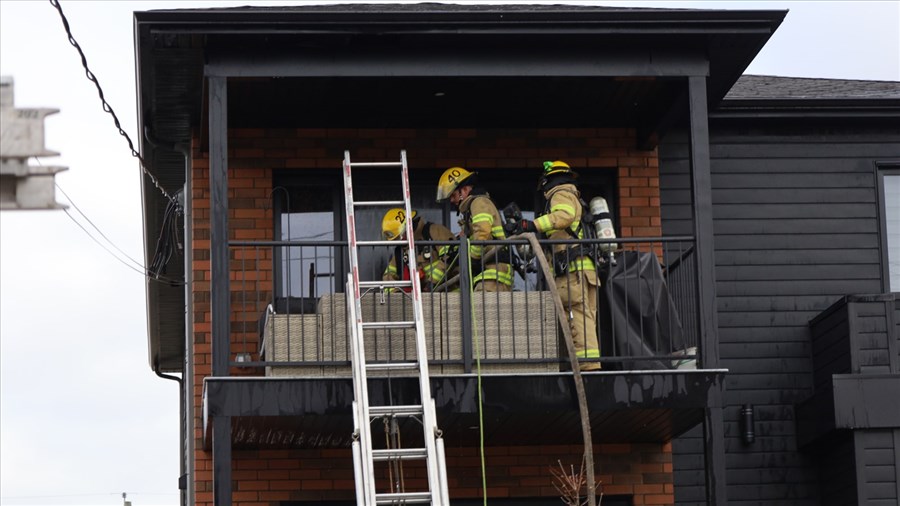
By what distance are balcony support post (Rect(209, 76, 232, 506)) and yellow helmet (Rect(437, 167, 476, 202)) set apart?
1778 mm

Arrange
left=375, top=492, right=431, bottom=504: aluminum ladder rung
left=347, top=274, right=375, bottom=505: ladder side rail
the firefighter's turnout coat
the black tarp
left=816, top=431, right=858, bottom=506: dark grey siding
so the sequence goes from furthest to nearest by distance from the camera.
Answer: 1. left=816, top=431, right=858, bottom=506: dark grey siding
2. the black tarp
3. the firefighter's turnout coat
4. left=375, top=492, right=431, bottom=504: aluminum ladder rung
5. left=347, top=274, right=375, bottom=505: ladder side rail

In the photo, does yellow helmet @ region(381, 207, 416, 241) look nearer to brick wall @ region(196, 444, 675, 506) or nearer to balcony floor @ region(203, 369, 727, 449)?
balcony floor @ region(203, 369, 727, 449)

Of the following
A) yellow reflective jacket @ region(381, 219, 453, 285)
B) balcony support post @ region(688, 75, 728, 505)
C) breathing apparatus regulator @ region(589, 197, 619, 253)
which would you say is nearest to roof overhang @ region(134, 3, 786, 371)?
balcony support post @ region(688, 75, 728, 505)

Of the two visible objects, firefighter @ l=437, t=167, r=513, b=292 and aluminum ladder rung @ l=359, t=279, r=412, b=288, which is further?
firefighter @ l=437, t=167, r=513, b=292

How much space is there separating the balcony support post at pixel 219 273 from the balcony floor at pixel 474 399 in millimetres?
173

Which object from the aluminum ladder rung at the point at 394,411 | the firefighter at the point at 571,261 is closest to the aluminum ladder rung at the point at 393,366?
the aluminum ladder rung at the point at 394,411

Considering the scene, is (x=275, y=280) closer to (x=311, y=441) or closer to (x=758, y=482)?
(x=311, y=441)

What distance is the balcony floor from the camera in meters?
13.4

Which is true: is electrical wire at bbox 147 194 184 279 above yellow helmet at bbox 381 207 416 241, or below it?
above

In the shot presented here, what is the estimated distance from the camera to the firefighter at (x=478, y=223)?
14.2 m

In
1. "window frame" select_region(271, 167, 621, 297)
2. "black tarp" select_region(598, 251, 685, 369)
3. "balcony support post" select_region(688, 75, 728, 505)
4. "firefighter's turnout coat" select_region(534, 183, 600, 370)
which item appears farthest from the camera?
"window frame" select_region(271, 167, 621, 297)

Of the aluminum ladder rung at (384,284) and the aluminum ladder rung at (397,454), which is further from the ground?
the aluminum ladder rung at (384,284)

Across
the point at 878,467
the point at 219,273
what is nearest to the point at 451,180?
the point at 219,273

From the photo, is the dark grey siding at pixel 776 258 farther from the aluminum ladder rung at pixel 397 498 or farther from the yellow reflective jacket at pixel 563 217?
the aluminum ladder rung at pixel 397 498
